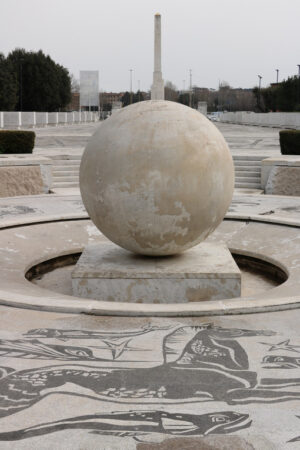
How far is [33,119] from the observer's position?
181 ft

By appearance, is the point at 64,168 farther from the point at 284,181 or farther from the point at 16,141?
the point at 284,181

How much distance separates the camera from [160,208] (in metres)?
7.21

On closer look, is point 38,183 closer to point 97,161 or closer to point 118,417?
point 97,161

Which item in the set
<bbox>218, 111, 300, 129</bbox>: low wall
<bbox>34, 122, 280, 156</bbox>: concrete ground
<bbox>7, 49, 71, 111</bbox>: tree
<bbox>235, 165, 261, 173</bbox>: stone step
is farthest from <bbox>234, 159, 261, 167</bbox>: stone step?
<bbox>7, 49, 71, 111</bbox>: tree

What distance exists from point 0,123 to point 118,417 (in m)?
46.7

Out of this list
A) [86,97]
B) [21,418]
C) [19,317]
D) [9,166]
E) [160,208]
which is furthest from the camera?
[86,97]

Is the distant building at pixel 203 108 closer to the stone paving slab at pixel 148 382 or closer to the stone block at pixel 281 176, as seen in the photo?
the stone block at pixel 281 176

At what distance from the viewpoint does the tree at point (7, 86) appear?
189ft

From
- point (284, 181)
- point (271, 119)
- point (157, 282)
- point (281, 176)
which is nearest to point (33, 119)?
point (271, 119)

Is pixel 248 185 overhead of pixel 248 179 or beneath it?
beneath

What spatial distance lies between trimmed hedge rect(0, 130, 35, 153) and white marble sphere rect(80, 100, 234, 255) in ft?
44.1

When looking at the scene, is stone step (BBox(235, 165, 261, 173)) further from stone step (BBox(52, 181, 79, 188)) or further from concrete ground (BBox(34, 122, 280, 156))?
stone step (BBox(52, 181, 79, 188))

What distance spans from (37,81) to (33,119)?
16.5 m

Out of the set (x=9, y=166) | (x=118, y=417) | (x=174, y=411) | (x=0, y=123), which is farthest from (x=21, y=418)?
(x=0, y=123)
